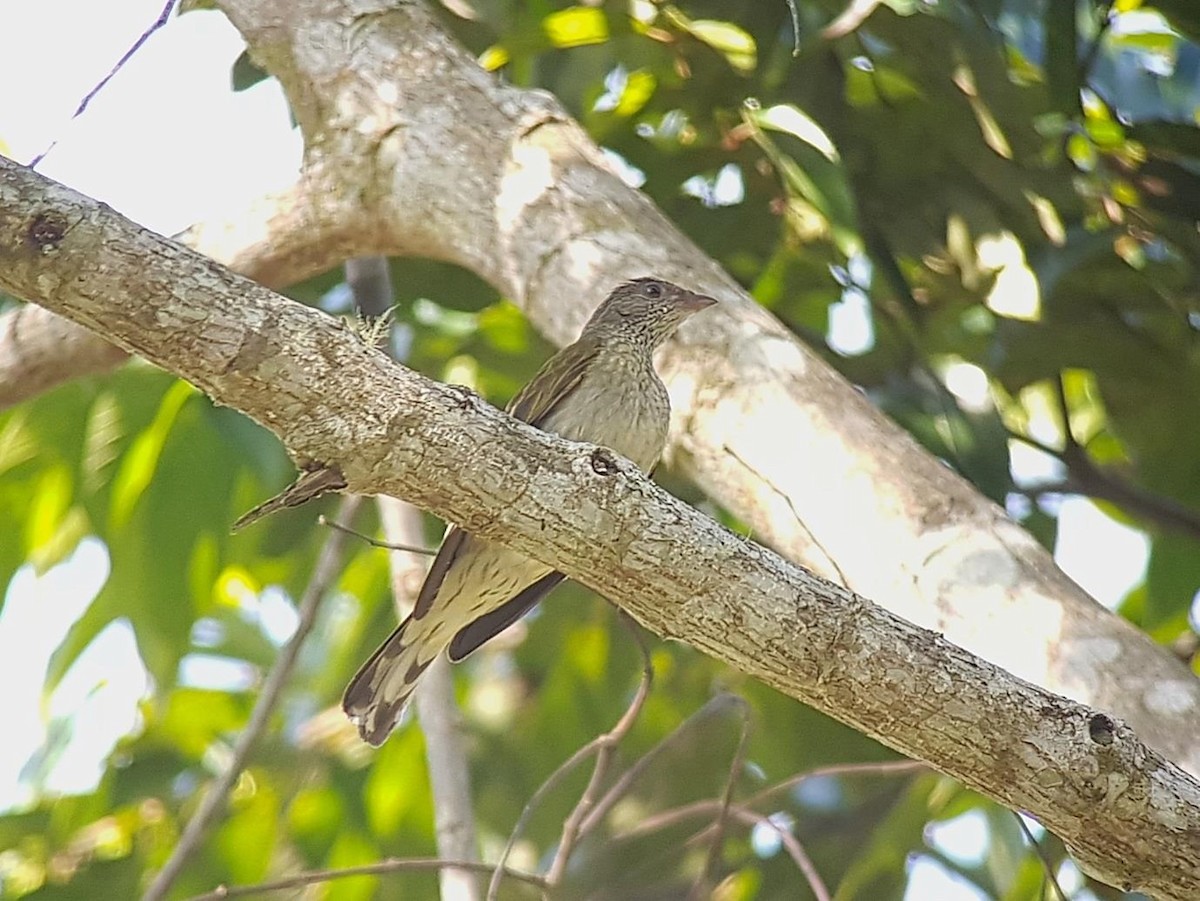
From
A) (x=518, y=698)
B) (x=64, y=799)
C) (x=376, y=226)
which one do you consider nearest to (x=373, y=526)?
(x=518, y=698)

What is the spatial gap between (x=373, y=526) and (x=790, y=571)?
302 centimetres

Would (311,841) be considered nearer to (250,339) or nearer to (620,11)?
(620,11)

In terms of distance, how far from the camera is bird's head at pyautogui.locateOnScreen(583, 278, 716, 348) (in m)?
3.35

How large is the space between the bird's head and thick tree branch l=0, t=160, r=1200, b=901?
3.82 ft

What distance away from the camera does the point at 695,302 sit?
338cm

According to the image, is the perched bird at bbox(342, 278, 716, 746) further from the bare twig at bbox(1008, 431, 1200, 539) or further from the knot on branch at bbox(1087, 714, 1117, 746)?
the knot on branch at bbox(1087, 714, 1117, 746)

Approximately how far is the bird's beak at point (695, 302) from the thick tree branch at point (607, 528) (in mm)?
1154

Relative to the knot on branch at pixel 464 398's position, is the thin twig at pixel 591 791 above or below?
below

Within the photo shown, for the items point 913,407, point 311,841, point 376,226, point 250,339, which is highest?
point 250,339

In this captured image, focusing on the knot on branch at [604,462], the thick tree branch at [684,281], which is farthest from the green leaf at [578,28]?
the knot on branch at [604,462]

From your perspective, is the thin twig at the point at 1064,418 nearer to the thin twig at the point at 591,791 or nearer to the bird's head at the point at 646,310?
the bird's head at the point at 646,310

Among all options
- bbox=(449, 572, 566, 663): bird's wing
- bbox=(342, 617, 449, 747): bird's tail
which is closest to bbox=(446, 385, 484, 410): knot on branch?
bbox=(342, 617, 449, 747): bird's tail

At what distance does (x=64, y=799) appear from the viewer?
498 centimetres

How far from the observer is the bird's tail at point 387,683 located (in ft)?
11.9
